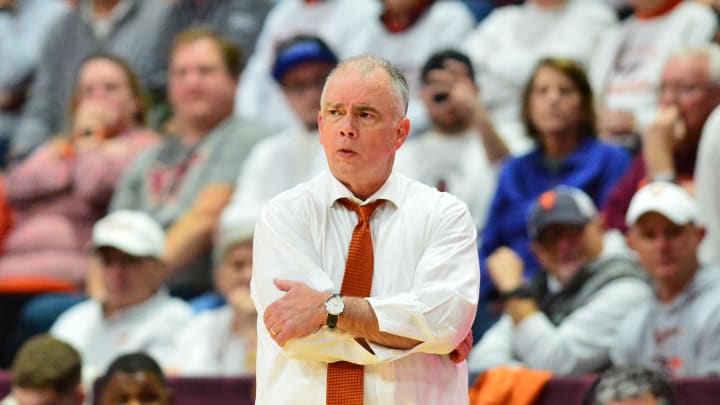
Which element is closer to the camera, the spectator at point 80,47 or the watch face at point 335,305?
the watch face at point 335,305

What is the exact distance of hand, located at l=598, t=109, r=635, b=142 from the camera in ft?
25.1

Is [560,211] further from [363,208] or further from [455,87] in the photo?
[363,208]

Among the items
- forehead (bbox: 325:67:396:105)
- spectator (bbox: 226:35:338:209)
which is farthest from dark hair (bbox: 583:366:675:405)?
spectator (bbox: 226:35:338:209)

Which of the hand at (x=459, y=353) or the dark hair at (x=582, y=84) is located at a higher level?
the dark hair at (x=582, y=84)

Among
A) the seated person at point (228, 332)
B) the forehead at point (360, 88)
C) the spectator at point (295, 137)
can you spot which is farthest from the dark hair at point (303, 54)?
the forehead at point (360, 88)

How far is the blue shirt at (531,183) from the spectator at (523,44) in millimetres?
833

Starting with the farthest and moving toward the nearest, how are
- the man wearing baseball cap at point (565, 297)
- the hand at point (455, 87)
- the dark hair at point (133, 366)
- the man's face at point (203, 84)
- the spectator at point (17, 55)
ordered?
the spectator at point (17, 55) → the man's face at point (203, 84) → the hand at point (455, 87) → the man wearing baseball cap at point (565, 297) → the dark hair at point (133, 366)

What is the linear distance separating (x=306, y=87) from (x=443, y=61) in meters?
0.83

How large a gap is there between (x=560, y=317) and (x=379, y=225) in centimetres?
262

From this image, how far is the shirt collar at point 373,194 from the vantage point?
3.85m

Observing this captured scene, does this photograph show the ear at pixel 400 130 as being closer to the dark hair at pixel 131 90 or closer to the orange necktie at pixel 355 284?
the orange necktie at pixel 355 284

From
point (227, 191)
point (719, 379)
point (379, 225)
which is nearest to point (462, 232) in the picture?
point (379, 225)

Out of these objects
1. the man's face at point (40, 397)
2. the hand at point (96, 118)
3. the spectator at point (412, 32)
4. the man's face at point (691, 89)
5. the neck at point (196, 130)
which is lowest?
the man's face at point (40, 397)

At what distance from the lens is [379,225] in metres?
3.85
